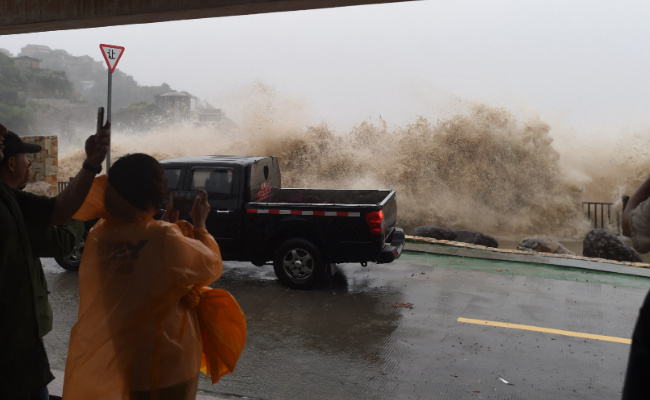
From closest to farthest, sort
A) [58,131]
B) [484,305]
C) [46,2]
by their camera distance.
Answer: [46,2]
[484,305]
[58,131]

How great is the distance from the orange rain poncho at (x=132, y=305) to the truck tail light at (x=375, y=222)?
571 cm

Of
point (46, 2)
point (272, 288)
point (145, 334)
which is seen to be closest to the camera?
point (145, 334)

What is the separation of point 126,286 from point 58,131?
10141cm

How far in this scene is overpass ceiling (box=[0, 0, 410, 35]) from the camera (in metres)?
5.24

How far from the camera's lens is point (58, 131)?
9356 cm

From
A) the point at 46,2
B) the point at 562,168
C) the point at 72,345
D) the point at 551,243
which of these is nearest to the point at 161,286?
the point at 72,345

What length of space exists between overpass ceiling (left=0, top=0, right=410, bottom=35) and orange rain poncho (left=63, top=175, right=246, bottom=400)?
328 cm

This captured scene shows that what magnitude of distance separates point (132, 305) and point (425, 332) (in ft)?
15.9

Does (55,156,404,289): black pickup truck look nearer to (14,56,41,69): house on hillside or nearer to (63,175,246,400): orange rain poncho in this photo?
(63,175,246,400): orange rain poncho

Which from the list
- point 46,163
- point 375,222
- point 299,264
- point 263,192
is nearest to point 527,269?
point 375,222

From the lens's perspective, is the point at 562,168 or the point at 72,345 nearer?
the point at 72,345

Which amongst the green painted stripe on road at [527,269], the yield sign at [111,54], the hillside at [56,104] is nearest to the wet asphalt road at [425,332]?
the green painted stripe on road at [527,269]

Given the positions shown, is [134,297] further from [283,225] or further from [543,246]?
[543,246]

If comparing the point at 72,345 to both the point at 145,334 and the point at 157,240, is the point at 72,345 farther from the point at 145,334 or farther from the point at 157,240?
the point at 157,240
